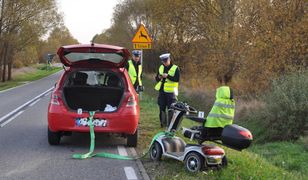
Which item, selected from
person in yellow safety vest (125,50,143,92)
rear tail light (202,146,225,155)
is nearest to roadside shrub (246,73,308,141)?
person in yellow safety vest (125,50,143,92)

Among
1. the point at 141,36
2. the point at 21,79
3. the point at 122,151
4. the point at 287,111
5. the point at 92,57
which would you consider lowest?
the point at 21,79

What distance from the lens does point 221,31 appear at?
21953 millimetres

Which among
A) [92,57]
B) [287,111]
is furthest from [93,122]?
[287,111]

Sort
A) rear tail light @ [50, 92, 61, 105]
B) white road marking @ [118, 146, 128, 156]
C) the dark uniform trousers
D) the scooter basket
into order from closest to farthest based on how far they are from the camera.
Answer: the scooter basket, white road marking @ [118, 146, 128, 156], rear tail light @ [50, 92, 61, 105], the dark uniform trousers

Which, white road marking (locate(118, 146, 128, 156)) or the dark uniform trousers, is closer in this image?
white road marking (locate(118, 146, 128, 156))

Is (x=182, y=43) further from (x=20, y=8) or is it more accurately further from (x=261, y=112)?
(x=20, y=8)

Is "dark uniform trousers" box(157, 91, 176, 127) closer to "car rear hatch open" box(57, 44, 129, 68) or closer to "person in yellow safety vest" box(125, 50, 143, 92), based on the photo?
"person in yellow safety vest" box(125, 50, 143, 92)

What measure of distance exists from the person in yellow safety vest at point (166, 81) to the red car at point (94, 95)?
160 centimetres

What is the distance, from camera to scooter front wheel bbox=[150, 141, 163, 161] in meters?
6.86

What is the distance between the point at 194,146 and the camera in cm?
615

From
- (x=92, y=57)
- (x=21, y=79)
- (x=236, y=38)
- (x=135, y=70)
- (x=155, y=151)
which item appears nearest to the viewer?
(x=155, y=151)

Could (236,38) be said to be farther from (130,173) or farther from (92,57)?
(130,173)

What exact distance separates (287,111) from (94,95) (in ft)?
18.0

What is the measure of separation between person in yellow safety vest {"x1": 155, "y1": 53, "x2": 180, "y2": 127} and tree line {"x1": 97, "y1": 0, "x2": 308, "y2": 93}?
6.04m
